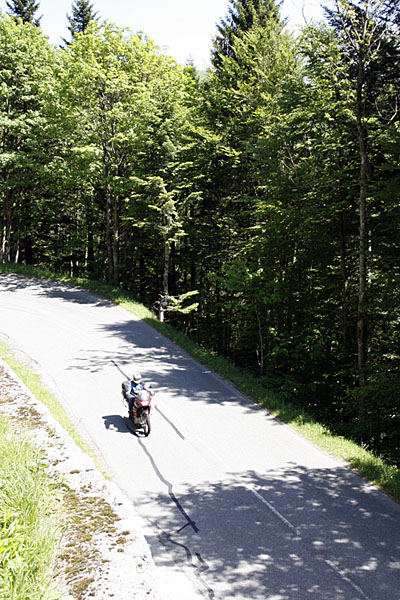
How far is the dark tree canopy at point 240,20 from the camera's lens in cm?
2318

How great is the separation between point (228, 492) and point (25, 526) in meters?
4.54

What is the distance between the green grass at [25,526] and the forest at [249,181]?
922 centimetres

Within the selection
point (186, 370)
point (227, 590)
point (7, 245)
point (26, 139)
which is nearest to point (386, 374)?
point (186, 370)

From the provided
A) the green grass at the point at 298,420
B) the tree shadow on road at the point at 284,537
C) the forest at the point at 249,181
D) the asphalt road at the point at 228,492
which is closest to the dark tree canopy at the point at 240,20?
the forest at the point at 249,181

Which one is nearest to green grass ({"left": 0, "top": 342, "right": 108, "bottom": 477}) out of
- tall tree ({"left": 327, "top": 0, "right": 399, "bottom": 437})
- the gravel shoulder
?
the gravel shoulder

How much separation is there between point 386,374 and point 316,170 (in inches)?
292

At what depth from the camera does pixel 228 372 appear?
14.9 meters

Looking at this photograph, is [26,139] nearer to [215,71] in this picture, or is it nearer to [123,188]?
[123,188]

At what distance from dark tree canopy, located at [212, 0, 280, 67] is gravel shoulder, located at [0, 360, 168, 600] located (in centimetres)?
2177

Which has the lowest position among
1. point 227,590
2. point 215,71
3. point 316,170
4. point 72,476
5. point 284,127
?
point 227,590

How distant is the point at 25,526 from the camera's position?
4.16 m

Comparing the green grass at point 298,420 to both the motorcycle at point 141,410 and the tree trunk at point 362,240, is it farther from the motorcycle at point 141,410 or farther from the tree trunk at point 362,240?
the motorcycle at point 141,410

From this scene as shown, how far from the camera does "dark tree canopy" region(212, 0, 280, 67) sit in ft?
76.0

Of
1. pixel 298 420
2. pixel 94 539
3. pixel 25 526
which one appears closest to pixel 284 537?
pixel 94 539
